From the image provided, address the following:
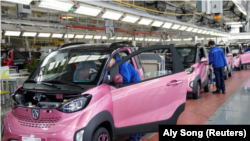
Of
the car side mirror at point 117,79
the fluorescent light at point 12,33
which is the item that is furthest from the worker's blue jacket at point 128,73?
the fluorescent light at point 12,33

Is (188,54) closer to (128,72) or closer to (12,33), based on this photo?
(128,72)

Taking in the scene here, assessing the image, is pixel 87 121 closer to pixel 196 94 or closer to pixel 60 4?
pixel 60 4

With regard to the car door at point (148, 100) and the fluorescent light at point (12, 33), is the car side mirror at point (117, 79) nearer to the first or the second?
the car door at point (148, 100)

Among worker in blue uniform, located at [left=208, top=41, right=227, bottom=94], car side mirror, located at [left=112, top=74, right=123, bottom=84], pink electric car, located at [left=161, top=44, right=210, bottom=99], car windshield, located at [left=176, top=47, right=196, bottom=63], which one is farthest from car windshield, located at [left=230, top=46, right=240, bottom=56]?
car side mirror, located at [left=112, top=74, right=123, bottom=84]

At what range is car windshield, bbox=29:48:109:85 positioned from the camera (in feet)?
12.9

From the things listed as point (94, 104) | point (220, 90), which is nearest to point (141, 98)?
point (94, 104)

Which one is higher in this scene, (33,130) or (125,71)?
(125,71)

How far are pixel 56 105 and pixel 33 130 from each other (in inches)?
15.4

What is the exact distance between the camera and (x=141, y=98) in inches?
157

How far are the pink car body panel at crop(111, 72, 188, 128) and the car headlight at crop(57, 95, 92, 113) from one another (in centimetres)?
48

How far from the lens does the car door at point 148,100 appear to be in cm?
381

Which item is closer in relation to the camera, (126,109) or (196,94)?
(126,109)

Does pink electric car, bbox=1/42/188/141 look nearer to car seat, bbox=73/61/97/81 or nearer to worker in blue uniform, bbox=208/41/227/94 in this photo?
car seat, bbox=73/61/97/81

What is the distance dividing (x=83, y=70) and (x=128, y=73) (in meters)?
0.68
